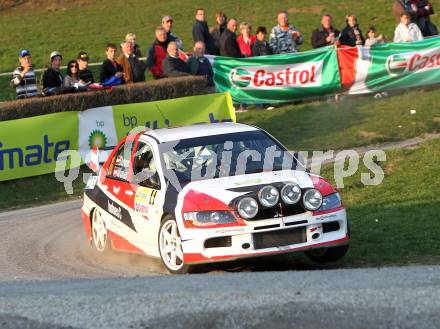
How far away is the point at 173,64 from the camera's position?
68.4 ft

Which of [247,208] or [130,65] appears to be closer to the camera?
[247,208]

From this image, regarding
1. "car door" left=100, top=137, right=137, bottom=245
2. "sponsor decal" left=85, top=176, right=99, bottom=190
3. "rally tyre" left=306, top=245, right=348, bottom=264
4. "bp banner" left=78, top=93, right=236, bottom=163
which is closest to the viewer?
"rally tyre" left=306, top=245, right=348, bottom=264

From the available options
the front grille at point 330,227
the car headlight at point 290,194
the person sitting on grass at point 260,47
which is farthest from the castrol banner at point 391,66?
the car headlight at point 290,194

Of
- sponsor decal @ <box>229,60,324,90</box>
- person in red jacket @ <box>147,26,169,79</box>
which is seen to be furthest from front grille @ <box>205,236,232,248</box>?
sponsor decal @ <box>229,60,324,90</box>

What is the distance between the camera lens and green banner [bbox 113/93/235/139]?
62.1 ft

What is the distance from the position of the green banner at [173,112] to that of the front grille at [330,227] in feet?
28.3

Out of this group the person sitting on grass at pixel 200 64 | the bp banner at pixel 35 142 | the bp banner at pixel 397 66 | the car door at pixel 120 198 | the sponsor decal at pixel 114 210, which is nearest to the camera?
the car door at pixel 120 198

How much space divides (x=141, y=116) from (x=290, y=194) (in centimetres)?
907

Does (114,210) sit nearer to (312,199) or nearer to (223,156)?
(223,156)

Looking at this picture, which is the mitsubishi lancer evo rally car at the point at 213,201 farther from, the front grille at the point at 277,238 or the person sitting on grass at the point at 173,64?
the person sitting on grass at the point at 173,64

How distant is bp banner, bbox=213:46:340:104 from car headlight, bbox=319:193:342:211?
12.0 metres

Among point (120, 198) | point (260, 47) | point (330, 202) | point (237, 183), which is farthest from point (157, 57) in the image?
point (330, 202)

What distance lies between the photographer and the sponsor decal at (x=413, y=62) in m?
24.6

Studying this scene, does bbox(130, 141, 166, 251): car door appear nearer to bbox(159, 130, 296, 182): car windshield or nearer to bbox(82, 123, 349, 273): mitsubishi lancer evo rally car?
bbox(82, 123, 349, 273): mitsubishi lancer evo rally car
